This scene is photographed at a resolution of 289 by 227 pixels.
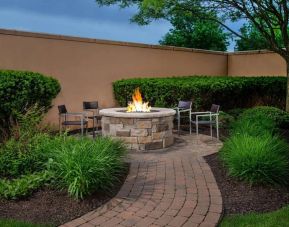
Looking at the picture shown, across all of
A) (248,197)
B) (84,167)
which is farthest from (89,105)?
(248,197)

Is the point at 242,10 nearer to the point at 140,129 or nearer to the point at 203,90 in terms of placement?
the point at 203,90

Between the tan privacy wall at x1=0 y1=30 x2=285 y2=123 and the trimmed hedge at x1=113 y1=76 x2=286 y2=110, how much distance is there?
2.15 feet

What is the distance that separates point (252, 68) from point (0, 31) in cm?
935

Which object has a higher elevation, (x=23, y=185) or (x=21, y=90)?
(x=21, y=90)

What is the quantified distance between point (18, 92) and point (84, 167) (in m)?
3.21

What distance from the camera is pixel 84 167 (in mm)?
4152

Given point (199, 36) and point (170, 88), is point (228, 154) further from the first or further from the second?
point (199, 36)

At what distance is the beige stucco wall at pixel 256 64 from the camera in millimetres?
13175

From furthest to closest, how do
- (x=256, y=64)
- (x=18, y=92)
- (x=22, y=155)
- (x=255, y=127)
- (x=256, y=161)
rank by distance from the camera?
1. (x=256, y=64)
2. (x=255, y=127)
3. (x=18, y=92)
4. (x=22, y=155)
5. (x=256, y=161)

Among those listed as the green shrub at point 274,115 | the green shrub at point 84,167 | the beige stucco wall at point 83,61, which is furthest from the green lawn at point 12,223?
the green shrub at point 274,115

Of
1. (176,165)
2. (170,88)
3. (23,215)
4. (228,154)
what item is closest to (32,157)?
(23,215)

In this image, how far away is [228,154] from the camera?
17.4 feet

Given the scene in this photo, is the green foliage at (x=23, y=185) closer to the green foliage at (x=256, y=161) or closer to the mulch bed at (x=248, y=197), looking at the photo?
the mulch bed at (x=248, y=197)

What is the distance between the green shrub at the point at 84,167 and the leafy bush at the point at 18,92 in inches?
85.4
